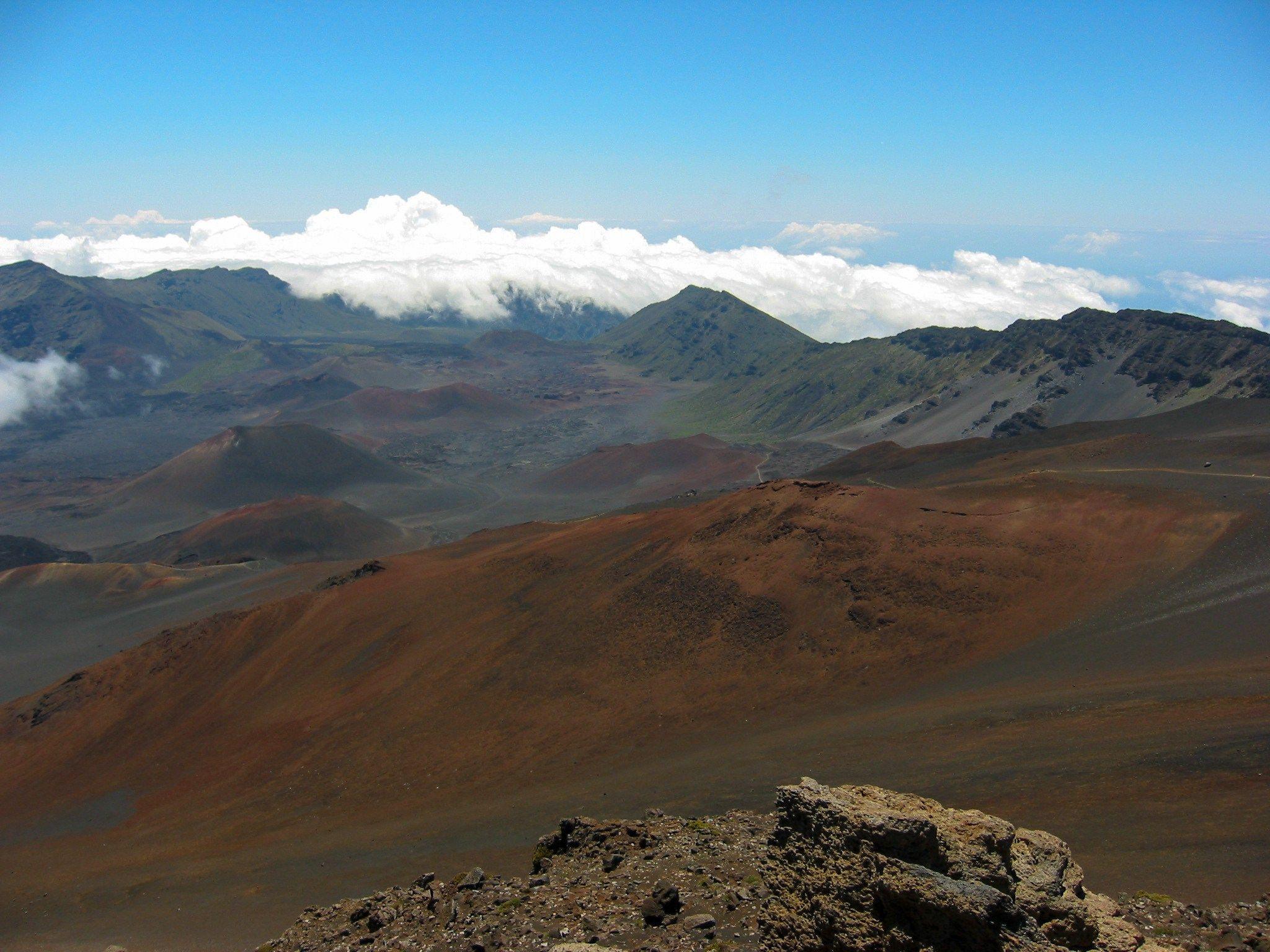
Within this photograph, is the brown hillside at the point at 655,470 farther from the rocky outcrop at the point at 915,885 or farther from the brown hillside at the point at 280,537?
the rocky outcrop at the point at 915,885

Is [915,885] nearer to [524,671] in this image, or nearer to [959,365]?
[524,671]

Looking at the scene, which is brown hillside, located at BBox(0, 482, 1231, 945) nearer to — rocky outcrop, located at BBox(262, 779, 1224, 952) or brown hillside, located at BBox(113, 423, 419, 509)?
rocky outcrop, located at BBox(262, 779, 1224, 952)

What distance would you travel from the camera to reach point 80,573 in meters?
71.3

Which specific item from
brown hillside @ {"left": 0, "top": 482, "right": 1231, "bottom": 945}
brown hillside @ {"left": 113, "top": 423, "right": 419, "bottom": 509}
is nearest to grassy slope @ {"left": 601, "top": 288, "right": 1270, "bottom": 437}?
brown hillside @ {"left": 0, "top": 482, "right": 1231, "bottom": 945}

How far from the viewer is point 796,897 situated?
1102 centimetres

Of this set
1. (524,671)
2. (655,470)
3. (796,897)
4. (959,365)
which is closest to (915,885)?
(796,897)

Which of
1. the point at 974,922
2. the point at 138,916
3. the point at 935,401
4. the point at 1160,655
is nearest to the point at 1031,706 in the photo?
the point at 1160,655

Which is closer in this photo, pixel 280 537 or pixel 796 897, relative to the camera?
pixel 796 897

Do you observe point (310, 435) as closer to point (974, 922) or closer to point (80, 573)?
point (80, 573)

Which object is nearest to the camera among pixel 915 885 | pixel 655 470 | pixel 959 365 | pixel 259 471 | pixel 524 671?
pixel 915 885

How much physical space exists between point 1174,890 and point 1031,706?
11.7 metres

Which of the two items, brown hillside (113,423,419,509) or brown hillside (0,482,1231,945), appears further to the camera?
brown hillside (113,423,419,509)

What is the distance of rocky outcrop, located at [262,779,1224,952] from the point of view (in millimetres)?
9938

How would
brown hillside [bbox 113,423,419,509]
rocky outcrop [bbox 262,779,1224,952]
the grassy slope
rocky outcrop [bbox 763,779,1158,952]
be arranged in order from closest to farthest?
rocky outcrop [bbox 763,779,1158,952]
rocky outcrop [bbox 262,779,1224,952]
the grassy slope
brown hillside [bbox 113,423,419,509]
